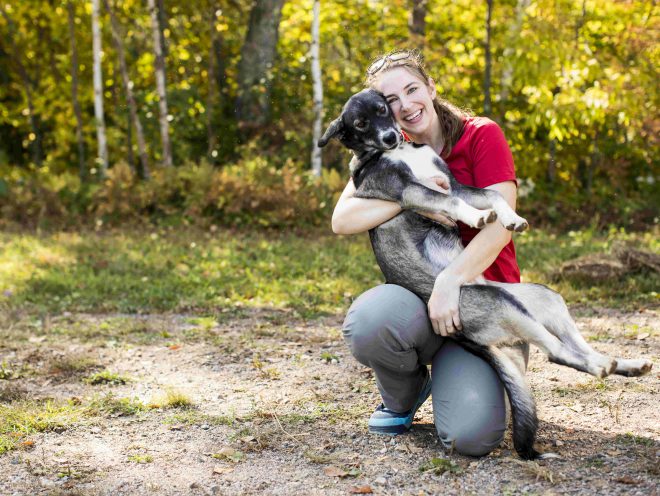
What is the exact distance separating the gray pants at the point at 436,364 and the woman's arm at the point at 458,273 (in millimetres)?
140

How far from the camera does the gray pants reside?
3.28 metres

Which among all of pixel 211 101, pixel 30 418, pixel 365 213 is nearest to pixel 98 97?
pixel 211 101

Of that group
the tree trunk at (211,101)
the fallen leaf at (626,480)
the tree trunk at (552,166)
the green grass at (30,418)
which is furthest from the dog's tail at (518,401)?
the tree trunk at (211,101)

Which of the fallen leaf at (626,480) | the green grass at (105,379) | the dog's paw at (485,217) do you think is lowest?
the green grass at (105,379)

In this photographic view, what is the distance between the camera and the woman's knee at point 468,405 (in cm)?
326

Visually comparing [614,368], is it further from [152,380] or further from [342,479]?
[152,380]

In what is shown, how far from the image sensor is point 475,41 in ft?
40.7

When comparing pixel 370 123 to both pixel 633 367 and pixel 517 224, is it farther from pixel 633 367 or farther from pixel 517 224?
pixel 633 367

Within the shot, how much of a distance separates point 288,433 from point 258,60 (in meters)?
10.7

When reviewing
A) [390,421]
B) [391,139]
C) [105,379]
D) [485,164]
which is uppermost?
[391,139]

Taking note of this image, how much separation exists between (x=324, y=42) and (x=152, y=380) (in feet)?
32.3

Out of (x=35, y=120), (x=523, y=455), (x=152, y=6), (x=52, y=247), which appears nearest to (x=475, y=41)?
(x=152, y=6)

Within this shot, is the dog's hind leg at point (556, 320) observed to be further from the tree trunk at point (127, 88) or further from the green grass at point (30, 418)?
the tree trunk at point (127, 88)

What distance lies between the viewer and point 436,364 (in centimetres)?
358
